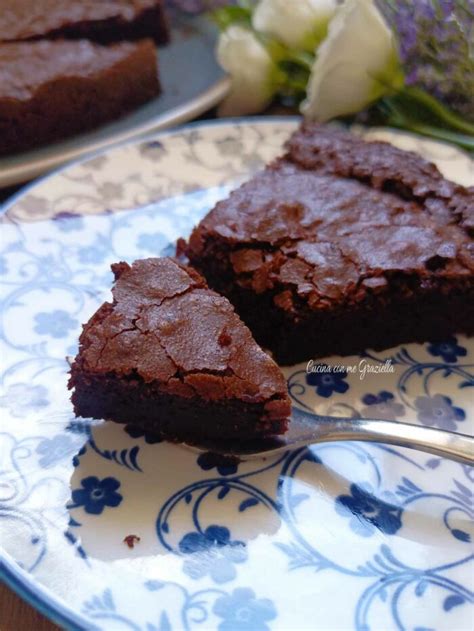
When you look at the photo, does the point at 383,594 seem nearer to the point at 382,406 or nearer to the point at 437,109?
the point at 382,406

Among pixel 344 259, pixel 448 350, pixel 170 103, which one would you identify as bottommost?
pixel 448 350

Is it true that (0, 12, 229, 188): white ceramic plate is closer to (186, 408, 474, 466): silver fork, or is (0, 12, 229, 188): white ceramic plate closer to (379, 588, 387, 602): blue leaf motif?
(186, 408, 474, 466): silver fork

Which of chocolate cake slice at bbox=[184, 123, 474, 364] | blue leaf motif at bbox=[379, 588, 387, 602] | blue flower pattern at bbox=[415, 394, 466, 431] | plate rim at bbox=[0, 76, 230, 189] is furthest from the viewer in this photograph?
plate rim at bbox=[0, 76, 230, 189]

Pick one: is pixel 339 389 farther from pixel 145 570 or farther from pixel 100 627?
pixel 100 627

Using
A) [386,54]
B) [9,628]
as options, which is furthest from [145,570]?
[386,54]

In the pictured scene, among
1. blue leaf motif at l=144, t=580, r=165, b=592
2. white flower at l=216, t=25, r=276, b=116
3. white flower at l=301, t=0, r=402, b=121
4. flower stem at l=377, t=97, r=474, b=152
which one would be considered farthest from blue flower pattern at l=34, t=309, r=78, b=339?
flower stem at l=377, t=97, r=474, b=152

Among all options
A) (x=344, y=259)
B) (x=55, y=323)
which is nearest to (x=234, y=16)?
(x=344, y=259)
